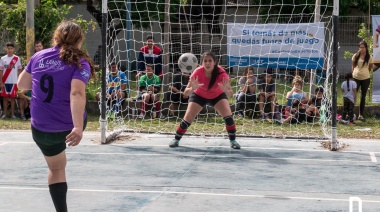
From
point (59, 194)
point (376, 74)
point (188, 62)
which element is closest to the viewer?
point (59, 194)

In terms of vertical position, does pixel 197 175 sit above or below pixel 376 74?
below

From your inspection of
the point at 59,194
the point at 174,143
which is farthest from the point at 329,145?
the point at 59,194

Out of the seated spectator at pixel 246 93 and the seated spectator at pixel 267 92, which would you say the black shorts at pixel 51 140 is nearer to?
the seated spectator at pixel 267 92

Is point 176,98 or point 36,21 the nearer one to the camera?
point 176,98

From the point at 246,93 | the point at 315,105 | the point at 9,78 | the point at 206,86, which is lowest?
the point at 315,105

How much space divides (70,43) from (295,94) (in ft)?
29.8

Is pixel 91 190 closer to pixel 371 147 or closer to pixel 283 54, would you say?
pixel 371 147

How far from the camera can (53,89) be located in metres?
6.35

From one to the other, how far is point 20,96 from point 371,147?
7.55 metres

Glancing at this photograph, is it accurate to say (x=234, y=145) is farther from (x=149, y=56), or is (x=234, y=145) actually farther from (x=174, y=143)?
(x=149, y=56)

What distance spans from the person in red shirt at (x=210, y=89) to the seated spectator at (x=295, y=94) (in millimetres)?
3417

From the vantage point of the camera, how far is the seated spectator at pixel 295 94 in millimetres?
14875

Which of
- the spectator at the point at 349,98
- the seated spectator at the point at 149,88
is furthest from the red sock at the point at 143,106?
the spectator at the point at 349,98

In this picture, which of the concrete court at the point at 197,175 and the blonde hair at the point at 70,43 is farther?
the concrete court at the point at 197,175
